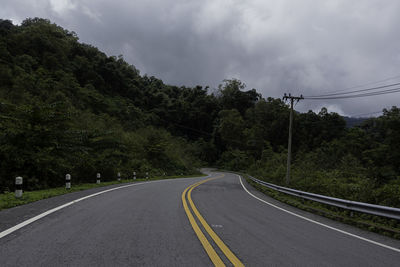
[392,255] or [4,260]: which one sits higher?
[4,260]

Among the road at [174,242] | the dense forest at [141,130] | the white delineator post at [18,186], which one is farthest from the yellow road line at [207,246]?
the dense forest at [141,130]

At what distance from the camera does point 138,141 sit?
113 feet

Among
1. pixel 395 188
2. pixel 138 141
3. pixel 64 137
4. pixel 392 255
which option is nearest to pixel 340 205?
pixel 395 188

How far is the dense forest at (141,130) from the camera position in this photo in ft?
44.5

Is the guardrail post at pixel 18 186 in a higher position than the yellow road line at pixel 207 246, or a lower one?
higher

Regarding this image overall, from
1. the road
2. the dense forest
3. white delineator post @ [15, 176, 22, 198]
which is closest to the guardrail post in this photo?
white delineator post @ [15, 176, 22, 198]

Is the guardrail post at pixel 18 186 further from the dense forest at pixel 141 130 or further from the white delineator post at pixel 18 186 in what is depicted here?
the dense forest at pixel 141 130

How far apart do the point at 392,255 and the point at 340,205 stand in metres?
4.10

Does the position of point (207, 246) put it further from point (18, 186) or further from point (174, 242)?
point (18, 186)

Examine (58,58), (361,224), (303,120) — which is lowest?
(361,224)

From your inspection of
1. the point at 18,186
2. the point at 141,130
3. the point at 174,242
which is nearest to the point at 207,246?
the point at 174,242

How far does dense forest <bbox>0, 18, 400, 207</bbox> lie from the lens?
44.5 feet

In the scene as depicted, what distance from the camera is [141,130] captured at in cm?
4181

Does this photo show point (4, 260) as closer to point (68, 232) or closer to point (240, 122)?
point (68, 232)
